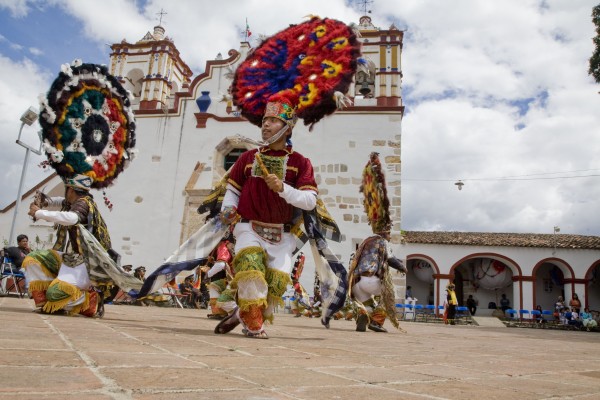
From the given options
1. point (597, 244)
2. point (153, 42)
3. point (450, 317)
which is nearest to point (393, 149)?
point (450, 317)

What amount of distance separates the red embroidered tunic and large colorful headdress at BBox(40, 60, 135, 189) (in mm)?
1983

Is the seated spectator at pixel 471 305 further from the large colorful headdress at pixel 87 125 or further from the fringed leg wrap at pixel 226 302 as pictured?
the large colorful headdress at pixel 87 125

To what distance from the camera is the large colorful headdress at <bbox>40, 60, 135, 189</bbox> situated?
16.9 ft

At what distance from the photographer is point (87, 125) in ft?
17.7

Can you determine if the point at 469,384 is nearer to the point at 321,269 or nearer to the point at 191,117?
the point at 321,269

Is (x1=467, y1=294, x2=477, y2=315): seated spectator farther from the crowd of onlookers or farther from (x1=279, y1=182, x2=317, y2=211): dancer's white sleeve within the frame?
(x1=279, y1=182, x2=317, y2=211): dancer's white sleeve

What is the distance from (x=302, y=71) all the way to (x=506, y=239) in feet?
72.1

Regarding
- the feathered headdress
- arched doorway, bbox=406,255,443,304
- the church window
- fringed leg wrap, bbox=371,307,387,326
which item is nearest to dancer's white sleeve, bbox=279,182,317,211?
the feathered headdress

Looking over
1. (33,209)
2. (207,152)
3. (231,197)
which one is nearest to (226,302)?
(231,197)

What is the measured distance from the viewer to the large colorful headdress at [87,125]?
514 cm

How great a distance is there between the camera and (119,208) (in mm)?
14961

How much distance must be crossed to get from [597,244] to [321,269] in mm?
23044

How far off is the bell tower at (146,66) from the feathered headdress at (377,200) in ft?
38.2

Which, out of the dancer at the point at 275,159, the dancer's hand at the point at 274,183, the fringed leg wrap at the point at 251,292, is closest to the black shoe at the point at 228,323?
the dancer at the point at 275,159
